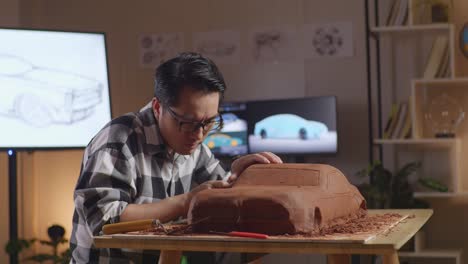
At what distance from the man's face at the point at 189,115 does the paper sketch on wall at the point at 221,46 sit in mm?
3184

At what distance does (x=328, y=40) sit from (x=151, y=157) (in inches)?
120

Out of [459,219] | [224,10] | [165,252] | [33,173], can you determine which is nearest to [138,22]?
[224,10]

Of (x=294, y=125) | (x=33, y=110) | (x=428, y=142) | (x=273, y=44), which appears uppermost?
(x=273, y=44)

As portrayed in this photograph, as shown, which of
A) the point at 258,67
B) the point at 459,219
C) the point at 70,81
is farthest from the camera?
the point at 258,67

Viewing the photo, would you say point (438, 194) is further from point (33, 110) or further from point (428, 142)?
point (33, 110)

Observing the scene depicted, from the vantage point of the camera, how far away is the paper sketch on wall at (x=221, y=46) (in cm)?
522

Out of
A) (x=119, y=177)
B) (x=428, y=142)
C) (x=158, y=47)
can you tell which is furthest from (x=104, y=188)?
(x=158, y=47)

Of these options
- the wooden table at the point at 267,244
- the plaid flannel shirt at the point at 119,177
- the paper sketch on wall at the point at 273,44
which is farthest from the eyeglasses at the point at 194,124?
the paper sketch on wall at the point at 273,44

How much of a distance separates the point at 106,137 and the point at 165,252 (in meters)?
0.39

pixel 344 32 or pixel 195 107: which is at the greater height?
pixel 344 32

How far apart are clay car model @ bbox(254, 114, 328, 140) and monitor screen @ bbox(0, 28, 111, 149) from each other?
1.00m

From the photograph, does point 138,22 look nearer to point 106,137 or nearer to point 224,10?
point 224,10

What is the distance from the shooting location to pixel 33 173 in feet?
18.2

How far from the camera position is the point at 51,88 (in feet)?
13.7
